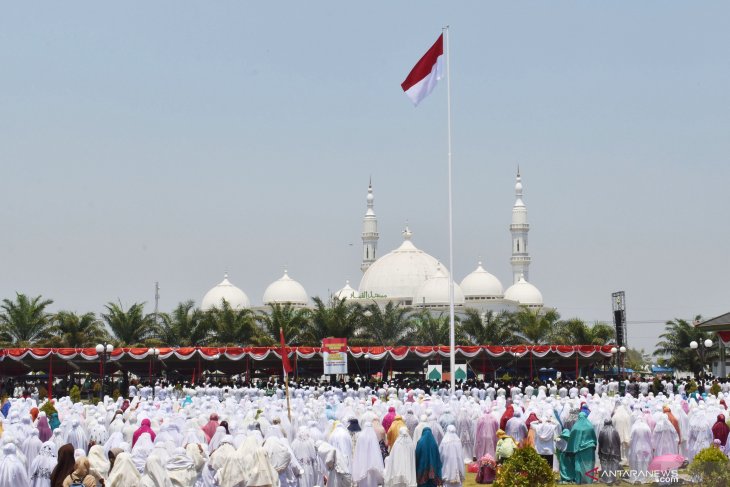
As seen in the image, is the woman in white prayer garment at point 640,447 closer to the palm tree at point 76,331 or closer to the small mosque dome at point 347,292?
the palm tree at point 76,331

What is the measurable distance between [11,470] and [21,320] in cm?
3780

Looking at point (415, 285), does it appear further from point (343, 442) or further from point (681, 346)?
point (343, 442)

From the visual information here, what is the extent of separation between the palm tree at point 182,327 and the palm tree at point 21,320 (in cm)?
599

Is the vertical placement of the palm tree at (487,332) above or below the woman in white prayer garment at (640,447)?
above

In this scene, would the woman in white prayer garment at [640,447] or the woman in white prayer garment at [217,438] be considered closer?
the woman in white prayer garment at [217,438]

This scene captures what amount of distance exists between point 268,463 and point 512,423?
704cm

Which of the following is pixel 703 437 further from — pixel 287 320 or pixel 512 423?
pixel 287 320

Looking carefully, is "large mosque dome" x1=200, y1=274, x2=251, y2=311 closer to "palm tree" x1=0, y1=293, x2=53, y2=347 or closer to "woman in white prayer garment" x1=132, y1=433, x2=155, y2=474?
"palm tree" x1=0, y1=293, x2=53, y2=347

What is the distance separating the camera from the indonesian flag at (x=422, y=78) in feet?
94.3

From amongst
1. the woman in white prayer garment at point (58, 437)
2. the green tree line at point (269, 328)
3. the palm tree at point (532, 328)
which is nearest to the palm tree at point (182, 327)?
the green tree line at point (269, 328)

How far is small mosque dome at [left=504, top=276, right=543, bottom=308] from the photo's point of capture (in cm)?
8825

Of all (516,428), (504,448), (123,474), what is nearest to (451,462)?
(504,448)

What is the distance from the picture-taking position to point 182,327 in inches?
2066
